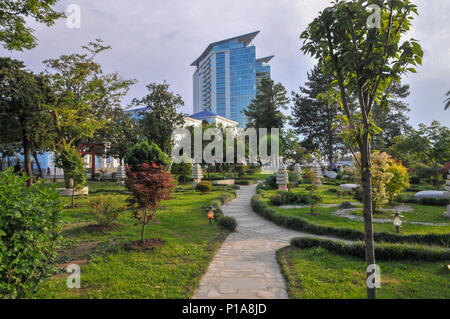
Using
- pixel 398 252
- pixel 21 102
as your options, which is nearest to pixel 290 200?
pixel 398 252

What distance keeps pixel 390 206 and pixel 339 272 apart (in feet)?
29.0

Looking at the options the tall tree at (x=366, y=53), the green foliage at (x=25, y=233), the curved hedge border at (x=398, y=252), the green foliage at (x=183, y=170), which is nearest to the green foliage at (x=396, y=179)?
the curved hedge border at (x=398, y=252)

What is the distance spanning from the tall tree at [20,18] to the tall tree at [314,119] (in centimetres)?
3656

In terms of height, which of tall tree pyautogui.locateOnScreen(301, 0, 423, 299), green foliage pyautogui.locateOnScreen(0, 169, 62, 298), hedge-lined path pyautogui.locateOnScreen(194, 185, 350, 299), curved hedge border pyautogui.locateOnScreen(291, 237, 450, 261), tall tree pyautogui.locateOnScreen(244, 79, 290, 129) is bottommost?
hedge-lined path pyautogui.locateOnScreen(194, 185, 350, 299)

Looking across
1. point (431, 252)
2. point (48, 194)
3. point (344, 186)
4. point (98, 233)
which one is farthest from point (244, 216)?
point (344, 186)

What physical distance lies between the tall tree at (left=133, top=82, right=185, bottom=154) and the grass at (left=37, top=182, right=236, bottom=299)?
16670 mm

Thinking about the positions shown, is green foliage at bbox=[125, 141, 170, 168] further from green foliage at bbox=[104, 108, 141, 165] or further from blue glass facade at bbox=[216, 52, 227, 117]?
blue glass facade at bbox=[216, 52, 227, 117]

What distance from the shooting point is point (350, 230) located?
6.61 meters

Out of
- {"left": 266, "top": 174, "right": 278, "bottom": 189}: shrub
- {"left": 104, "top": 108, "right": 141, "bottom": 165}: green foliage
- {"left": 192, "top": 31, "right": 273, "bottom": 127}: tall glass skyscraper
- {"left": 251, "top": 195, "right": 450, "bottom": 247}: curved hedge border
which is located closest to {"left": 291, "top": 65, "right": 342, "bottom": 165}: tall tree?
{"left": 266, "top": 174, "right": 278, "bottom": 189}: shrub

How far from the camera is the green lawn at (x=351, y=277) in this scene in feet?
11.8

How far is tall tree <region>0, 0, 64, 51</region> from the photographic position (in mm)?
8820

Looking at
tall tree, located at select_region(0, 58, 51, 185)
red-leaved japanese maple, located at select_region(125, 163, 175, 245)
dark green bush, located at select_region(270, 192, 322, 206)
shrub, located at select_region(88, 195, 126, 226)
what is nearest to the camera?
red-leaved japanese maple, located at select_region(125, 163, 175, 245)
